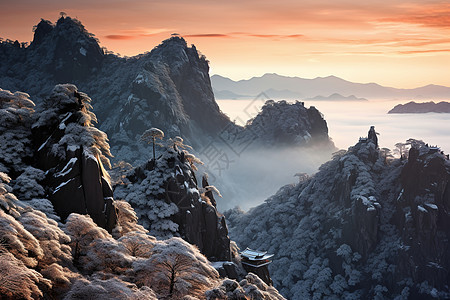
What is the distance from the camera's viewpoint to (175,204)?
67.0m

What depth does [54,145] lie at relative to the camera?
45.8 meters

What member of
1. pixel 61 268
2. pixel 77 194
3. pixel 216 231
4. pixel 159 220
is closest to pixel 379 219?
pixel 216 231

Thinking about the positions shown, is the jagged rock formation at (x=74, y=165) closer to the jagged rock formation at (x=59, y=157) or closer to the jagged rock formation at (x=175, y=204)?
the jagged rock formation at (x=59, y=157)

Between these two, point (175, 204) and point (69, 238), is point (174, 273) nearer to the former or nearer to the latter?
point (69, 238)

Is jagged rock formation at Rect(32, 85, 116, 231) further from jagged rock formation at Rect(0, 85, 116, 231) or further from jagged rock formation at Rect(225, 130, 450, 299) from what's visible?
jagged rock formation at Rect(225, 130, 450, 299)

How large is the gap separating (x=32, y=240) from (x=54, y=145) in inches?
709

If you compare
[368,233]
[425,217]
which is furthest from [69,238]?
[425,217]

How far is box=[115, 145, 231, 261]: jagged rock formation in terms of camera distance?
212ft

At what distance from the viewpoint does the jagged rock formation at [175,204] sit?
6450 centimetres

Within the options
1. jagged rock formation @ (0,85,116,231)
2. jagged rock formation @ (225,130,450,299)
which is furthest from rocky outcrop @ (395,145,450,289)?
jagged rock formation @ (0,85,116,231)

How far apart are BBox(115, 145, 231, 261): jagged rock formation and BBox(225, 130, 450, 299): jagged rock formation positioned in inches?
2484

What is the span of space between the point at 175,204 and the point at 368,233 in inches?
3356

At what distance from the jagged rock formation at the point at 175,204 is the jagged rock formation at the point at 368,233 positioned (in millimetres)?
63089

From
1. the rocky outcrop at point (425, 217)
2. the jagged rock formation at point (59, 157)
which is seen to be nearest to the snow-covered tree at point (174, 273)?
the jagged rock formation at point (59, 157)
